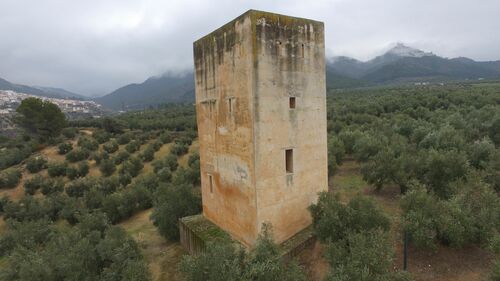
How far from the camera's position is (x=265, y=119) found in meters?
10.6

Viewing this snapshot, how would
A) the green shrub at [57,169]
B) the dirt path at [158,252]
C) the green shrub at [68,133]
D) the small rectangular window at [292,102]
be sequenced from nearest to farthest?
the small rectangular window at [292,102], the dirt path at [158,252], the green shrub at [57,169], the green shrub at [68,133]

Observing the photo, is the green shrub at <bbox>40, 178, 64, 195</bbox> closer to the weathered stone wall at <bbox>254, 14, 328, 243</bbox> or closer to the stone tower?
the stone tower

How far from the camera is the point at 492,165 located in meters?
15.4

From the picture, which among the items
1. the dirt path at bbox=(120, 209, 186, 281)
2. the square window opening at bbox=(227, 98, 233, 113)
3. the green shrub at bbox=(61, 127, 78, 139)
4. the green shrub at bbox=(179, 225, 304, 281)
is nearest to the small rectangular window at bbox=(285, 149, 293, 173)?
the square window opening at bbox=(227, 98, 233, 113)

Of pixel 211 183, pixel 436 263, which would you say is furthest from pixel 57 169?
pixel 436 263

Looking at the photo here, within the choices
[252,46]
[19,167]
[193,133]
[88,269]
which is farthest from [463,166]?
[19,167]

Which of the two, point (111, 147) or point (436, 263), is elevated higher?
point (111, 147)

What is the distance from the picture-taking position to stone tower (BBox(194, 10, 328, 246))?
412 inches

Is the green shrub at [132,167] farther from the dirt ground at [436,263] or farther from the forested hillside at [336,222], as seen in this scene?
the dirt ground at [436,263]

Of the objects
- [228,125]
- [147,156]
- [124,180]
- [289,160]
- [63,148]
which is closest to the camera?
[289,160]

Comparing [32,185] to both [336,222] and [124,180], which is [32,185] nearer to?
[124,180]

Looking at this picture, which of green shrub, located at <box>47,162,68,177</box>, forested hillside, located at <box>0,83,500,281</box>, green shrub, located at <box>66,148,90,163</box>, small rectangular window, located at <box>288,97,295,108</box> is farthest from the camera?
green shrub, located at <box>66,148,90,163</box>

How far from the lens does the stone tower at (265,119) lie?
10.5 m

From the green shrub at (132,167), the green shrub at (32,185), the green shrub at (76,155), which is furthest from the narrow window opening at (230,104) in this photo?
the green shrub at (76,155)
